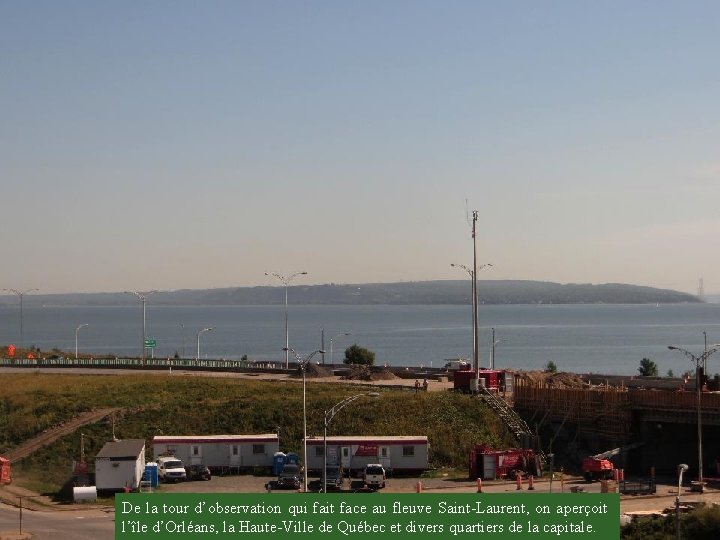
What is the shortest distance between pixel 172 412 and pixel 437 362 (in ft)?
421

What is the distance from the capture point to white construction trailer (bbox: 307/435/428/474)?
57.3 meters

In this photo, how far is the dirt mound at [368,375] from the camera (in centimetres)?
8650

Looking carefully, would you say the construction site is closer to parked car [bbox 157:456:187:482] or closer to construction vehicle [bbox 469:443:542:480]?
construction vehicle [bbox 469:443:542:480]

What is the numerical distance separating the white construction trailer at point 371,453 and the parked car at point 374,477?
13.4 feet

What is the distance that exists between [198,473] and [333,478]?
25.1ft

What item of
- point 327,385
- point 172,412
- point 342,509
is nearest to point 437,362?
point 327,385

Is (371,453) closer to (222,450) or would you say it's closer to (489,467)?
(489,467)

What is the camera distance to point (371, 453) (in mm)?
57312

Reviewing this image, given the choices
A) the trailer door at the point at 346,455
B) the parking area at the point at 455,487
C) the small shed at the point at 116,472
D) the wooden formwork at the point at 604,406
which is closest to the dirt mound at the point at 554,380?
the wooden formwork at the point at 604,406

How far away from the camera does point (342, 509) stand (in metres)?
27.1

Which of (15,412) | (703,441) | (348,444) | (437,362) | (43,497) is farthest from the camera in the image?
(437,362)

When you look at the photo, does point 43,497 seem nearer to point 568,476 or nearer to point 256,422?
point 256,422

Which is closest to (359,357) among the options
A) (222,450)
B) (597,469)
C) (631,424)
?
(631,424)

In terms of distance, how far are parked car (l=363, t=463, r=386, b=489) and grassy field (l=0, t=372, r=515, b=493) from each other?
24.5ft
